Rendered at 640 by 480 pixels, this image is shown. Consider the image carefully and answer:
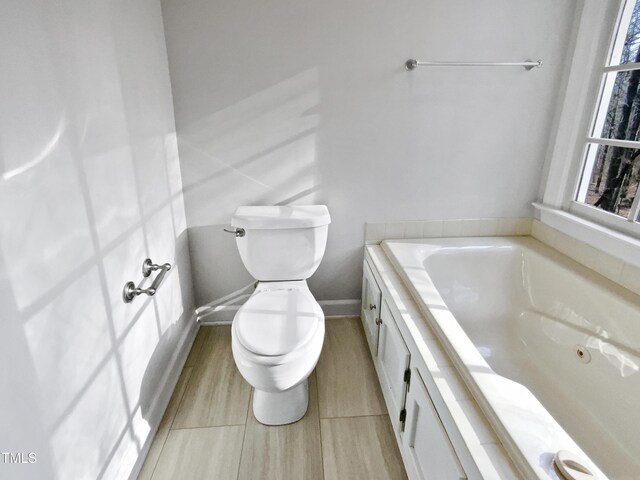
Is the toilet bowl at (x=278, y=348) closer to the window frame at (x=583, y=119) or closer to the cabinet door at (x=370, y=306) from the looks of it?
the cabinet door at (x=370, y=306)

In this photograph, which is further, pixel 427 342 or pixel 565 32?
pixel 565 32

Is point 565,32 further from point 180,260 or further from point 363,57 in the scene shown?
point 180,260

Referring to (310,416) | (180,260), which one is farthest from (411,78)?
(310,416)

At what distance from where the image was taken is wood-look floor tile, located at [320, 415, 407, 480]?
137cm

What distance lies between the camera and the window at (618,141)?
157 centimetres

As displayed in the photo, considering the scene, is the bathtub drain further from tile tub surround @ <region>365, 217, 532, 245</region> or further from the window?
tile tub surround @ <region>365, 217, 532, 245</region>

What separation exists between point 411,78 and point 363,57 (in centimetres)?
26

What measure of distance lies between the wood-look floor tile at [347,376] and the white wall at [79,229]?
76 centimetres

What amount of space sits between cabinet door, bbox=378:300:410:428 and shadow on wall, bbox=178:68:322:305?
2.53 feet

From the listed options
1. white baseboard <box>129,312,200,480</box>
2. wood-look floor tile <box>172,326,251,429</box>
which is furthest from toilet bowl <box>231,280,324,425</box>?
white baseboard <box>129,312,200,480</box>

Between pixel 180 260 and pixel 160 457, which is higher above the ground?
pixel 180 260

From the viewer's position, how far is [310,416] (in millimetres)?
1605

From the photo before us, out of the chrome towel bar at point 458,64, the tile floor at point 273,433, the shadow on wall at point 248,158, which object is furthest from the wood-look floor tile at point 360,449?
the chrome towel bar at point 458,64

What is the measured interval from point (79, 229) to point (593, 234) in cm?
200
